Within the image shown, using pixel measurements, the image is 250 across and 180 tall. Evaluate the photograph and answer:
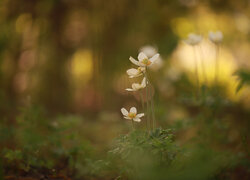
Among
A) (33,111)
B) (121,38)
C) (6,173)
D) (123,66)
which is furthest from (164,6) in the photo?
(6,173)

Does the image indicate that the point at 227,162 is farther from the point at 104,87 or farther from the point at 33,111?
the point at 104,87

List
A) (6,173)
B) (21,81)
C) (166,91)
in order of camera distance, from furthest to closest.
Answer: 1. (21,81)
2. (166,91)
3. (6,173)

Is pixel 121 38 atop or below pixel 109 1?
below

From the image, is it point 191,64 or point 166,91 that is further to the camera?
point 191,64

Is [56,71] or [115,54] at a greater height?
[56,71]

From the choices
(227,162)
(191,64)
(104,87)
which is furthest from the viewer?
(191,64)

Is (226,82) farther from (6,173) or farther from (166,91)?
(6,173)

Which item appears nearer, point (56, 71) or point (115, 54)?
point (115, 54)

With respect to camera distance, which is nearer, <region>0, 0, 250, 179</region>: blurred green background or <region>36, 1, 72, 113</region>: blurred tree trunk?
<region>0, 0, 250, 179</region>: blurred green background

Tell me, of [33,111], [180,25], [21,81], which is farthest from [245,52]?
[21,81]

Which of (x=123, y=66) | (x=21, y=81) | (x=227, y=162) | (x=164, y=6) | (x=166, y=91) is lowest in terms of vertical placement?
(x=227, y=162)

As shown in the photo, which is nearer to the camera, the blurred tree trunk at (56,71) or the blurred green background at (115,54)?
the blurred green background at (115,54)
